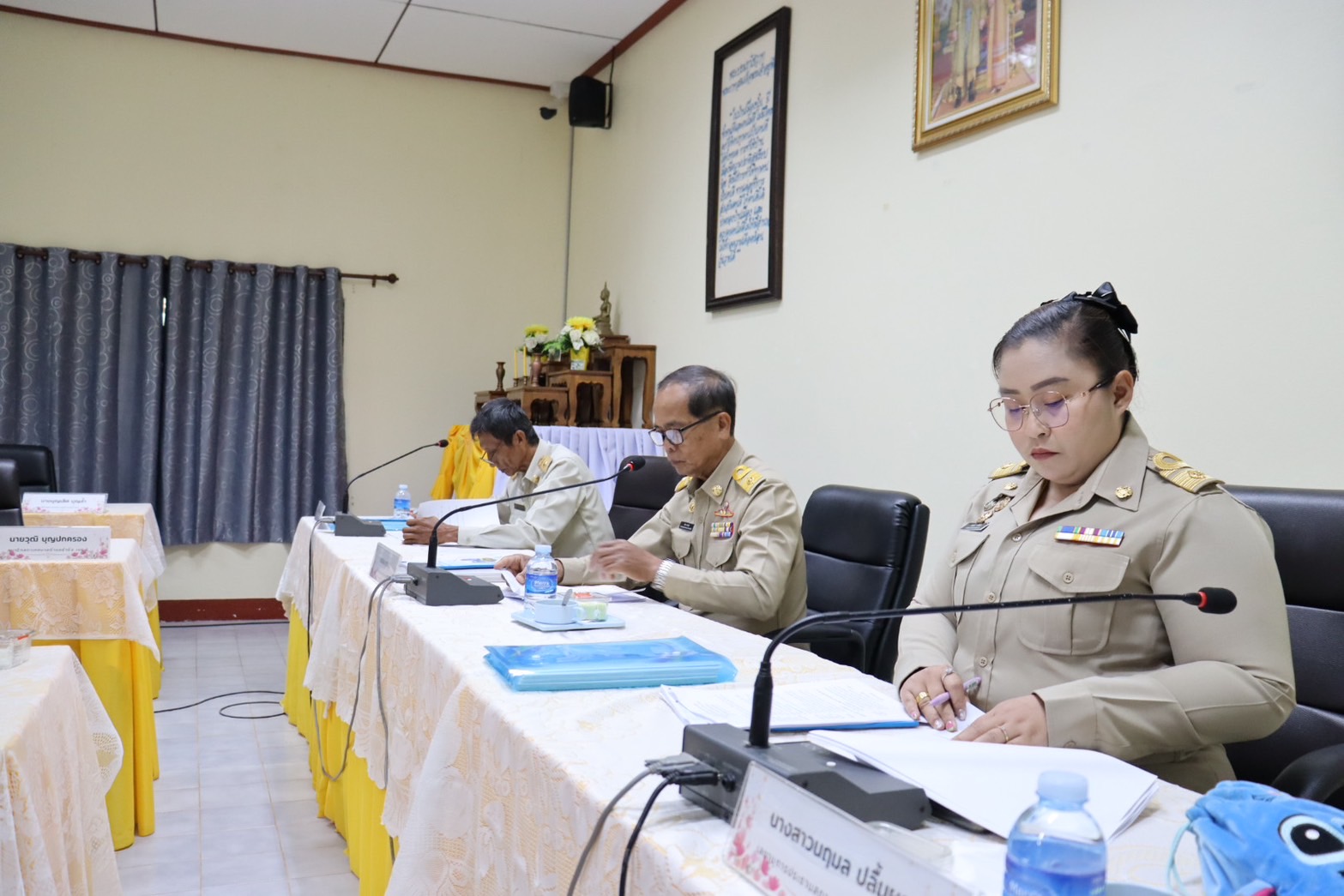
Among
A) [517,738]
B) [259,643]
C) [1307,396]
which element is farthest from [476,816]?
[259,643]

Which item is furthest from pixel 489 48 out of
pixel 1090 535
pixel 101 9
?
pixel 1090 535

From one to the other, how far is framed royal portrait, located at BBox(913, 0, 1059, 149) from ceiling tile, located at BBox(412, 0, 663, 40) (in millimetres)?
1996

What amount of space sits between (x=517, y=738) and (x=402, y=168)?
4.90m

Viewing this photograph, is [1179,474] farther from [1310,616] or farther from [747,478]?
[747,478]

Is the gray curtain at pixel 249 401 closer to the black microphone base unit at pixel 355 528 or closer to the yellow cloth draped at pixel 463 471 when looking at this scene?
the yellow cloth draped at pixel 463 471

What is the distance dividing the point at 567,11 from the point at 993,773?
4.32 metres

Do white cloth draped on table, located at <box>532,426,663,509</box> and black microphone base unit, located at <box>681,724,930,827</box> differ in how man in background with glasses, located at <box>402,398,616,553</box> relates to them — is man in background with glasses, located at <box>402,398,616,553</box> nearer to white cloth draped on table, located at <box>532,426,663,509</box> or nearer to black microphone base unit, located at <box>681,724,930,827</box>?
white cloth draped on table, located at <box>532,426,663,509</box>

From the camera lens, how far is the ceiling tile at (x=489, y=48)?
4.71m

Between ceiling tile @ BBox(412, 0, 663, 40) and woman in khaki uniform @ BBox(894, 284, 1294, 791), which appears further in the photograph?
ceiling tile @ BBox(412, 0, 663, 40)

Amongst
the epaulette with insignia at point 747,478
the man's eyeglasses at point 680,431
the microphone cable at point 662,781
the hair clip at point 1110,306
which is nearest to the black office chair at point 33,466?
the man's eyeglasses at point 680,431

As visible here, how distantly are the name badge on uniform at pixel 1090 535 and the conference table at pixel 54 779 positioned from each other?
132cm

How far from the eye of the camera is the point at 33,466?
4.19m

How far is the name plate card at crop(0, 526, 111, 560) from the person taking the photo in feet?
7.64

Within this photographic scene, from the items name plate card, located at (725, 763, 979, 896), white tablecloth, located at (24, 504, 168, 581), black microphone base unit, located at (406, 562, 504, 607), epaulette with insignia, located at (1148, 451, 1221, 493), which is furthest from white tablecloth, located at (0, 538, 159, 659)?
epaulette with insignia, located at (1148, 451, 1221, 493)
